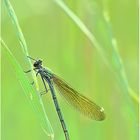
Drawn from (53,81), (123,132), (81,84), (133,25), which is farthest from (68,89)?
(133,25)

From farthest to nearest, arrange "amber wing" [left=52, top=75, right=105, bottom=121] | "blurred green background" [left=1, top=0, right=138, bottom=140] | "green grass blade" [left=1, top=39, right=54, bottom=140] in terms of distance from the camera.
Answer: "amber wing" [left=52, top=75, right=105, bottom=121] → "blurred green background" [left=1, top=0, right=138, bottom=140] → "green grass blade" [left=1, top=39, right=54, bottom=140]

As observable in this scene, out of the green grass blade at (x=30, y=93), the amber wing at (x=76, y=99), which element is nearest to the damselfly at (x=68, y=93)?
the amber wing at (x=76, y=99)

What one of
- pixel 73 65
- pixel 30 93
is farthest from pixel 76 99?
pixel 30 93

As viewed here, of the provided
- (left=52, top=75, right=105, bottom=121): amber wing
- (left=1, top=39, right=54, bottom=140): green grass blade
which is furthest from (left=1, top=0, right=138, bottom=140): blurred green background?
(left=1, top=39, right=54, bottom=140): green grass blade

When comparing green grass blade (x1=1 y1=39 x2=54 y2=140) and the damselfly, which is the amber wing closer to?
the damselfly

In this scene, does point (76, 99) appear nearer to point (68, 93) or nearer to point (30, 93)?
point (68, 93)

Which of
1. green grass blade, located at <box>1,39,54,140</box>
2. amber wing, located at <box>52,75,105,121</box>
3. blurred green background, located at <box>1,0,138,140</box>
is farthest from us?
amber wing, located at <box>52,75,105,121</box>

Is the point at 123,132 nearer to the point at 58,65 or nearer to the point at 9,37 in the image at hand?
the point at 58,65

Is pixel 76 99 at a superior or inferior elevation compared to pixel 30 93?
superior

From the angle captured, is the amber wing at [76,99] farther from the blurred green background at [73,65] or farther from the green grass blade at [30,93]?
the green grass blade at [30,93]
